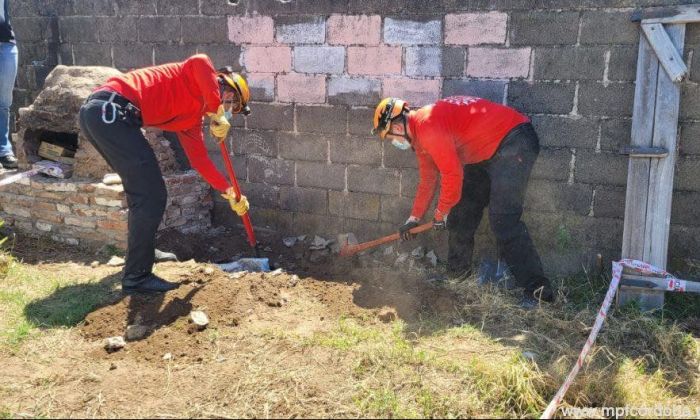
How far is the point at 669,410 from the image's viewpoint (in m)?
2.98

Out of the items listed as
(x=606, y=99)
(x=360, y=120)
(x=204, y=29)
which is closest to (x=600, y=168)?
(x=606, y=99)

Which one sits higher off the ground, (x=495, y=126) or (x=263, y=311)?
(x=495, y=126)

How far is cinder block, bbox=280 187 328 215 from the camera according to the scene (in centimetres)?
546

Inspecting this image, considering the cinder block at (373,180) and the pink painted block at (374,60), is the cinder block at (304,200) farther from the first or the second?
the pink painted block at (374,60)

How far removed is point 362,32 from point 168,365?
3088 millimetres

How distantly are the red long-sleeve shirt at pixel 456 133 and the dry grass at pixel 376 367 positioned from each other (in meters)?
0.89

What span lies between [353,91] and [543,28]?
1613mm

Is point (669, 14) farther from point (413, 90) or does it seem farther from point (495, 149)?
point (413, 90)

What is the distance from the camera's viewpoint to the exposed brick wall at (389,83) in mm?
4328

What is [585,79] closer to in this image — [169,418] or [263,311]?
[263,311]

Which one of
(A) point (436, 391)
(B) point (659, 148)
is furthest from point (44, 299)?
(B) point (659, 148)

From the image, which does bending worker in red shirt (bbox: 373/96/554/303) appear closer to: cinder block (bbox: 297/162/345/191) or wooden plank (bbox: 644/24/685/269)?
wooden plank (bbox: 644/24/685/269)

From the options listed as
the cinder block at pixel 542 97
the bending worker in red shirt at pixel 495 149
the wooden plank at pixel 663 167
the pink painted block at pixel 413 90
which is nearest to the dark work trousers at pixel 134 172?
the bending worker in red shirt at pixel 495 149

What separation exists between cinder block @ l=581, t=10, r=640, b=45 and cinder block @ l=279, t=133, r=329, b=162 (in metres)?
2.29
